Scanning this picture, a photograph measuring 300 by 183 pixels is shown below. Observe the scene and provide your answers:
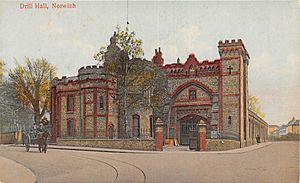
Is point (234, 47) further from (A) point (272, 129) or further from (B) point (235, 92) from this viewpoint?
(B) point (235, 92)

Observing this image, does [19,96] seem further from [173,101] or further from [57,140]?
[173,101]

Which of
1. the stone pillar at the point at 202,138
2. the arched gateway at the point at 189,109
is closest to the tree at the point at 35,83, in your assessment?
the arched gateway at the point at 189,109

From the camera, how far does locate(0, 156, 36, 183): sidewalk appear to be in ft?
24.4

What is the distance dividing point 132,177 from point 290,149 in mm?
2962

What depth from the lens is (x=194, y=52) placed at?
28.8 feet

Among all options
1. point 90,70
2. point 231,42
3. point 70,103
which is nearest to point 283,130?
point 231,42

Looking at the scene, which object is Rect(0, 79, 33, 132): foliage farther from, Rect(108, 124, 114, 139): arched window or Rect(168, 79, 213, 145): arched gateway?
Rect(168, 79, 213, 145): arched gateway

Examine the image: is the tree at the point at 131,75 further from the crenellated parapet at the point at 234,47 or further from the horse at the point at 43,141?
the horse at the point at 43,141

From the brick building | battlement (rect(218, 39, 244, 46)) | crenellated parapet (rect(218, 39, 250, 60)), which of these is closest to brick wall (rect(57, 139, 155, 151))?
the brick building

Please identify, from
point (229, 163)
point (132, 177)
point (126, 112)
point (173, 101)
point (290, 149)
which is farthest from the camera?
point (173, 101)

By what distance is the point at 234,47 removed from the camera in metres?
8.41

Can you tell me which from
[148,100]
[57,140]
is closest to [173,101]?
[148,100]

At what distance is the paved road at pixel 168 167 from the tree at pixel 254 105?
2.28ft

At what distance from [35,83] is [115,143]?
2608 millimetres
